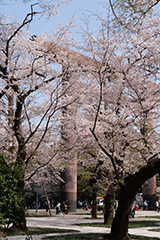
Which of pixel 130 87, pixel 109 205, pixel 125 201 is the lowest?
pixel 109 205

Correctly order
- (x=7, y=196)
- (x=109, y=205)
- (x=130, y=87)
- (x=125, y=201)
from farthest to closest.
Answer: (x=109, y=205) < (x=130, y=87) < (x=125, y=201) < (x=7, y=196)

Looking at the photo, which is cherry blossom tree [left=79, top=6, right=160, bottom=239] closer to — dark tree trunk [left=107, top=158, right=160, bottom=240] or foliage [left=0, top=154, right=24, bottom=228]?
dark tree trunk [left=107, top=158, right=160, bottom=240]

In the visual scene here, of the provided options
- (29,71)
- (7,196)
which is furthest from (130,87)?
(7,196)

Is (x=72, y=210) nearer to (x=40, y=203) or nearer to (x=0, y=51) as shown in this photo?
(x=40, y=203)

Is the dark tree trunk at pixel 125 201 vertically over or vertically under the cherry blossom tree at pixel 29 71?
under

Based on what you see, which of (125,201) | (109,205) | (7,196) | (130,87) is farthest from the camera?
(109,205)

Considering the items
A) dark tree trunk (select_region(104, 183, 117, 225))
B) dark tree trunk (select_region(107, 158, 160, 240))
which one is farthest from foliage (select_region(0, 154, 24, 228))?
dark tree trunk (select_region(104, 183, 117, 225))

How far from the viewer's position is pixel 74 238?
12359 mm

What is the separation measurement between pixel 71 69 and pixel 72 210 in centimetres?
2213

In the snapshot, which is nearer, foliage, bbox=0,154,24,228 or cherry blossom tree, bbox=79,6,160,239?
foliage, bbox=0,154,24,228

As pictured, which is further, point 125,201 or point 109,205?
point 109,205

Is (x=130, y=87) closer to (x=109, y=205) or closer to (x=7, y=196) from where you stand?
(x=109, y=205)

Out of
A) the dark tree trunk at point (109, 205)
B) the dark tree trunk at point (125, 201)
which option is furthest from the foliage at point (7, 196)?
the dark tree trunk at point (109, 205)

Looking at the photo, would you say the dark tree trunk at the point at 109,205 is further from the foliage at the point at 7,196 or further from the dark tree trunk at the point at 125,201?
the foliage at the point at 7,196
